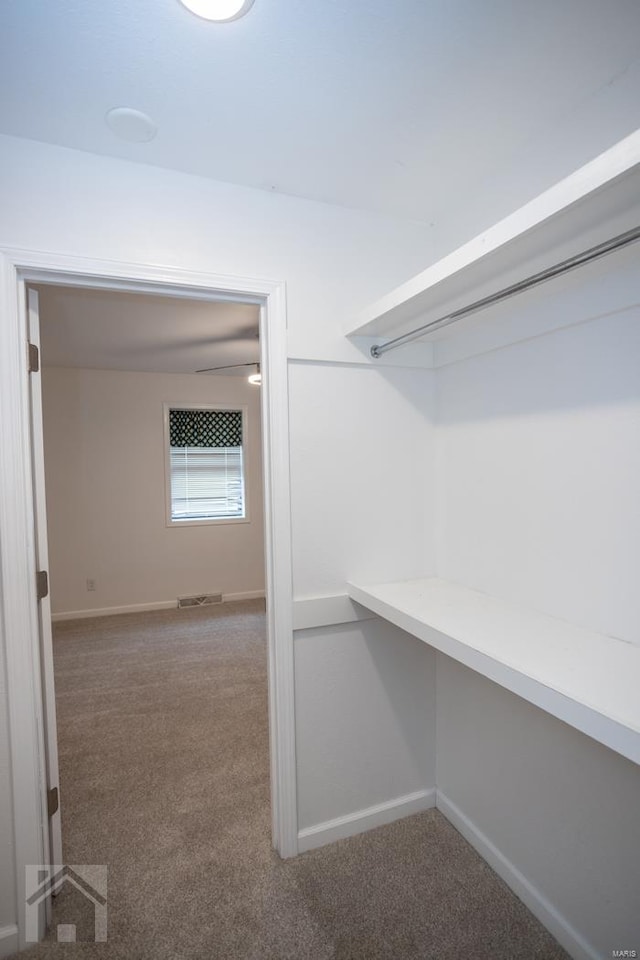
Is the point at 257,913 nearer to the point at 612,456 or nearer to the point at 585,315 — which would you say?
the point at 612,456

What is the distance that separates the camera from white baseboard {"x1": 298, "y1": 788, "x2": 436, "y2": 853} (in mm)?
1803

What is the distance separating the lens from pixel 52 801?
1.59 meters

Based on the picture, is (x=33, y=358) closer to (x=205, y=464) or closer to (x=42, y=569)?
(x=42, y=569)

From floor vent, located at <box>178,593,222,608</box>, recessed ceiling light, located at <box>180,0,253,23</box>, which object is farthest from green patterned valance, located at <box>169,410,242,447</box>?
recessed ceiling light, located at <box>180,0,253,23</box>

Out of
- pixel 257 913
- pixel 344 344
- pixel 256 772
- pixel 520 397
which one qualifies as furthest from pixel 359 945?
pixel 344 344

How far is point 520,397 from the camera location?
1.54 metres

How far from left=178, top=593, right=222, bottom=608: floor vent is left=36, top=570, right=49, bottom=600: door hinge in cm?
373


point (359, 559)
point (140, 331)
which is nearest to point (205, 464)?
point (140, 331)

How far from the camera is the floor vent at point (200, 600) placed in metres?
5.12

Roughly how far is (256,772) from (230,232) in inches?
97.5

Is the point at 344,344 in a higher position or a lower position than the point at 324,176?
lower

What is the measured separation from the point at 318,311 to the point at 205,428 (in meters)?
3.78

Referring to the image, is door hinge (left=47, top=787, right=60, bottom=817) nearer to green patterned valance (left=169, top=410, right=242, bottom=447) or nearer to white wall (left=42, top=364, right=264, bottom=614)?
white wall (left=42, top=364, right=264, bottom=614)

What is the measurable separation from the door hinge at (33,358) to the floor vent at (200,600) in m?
4.02
